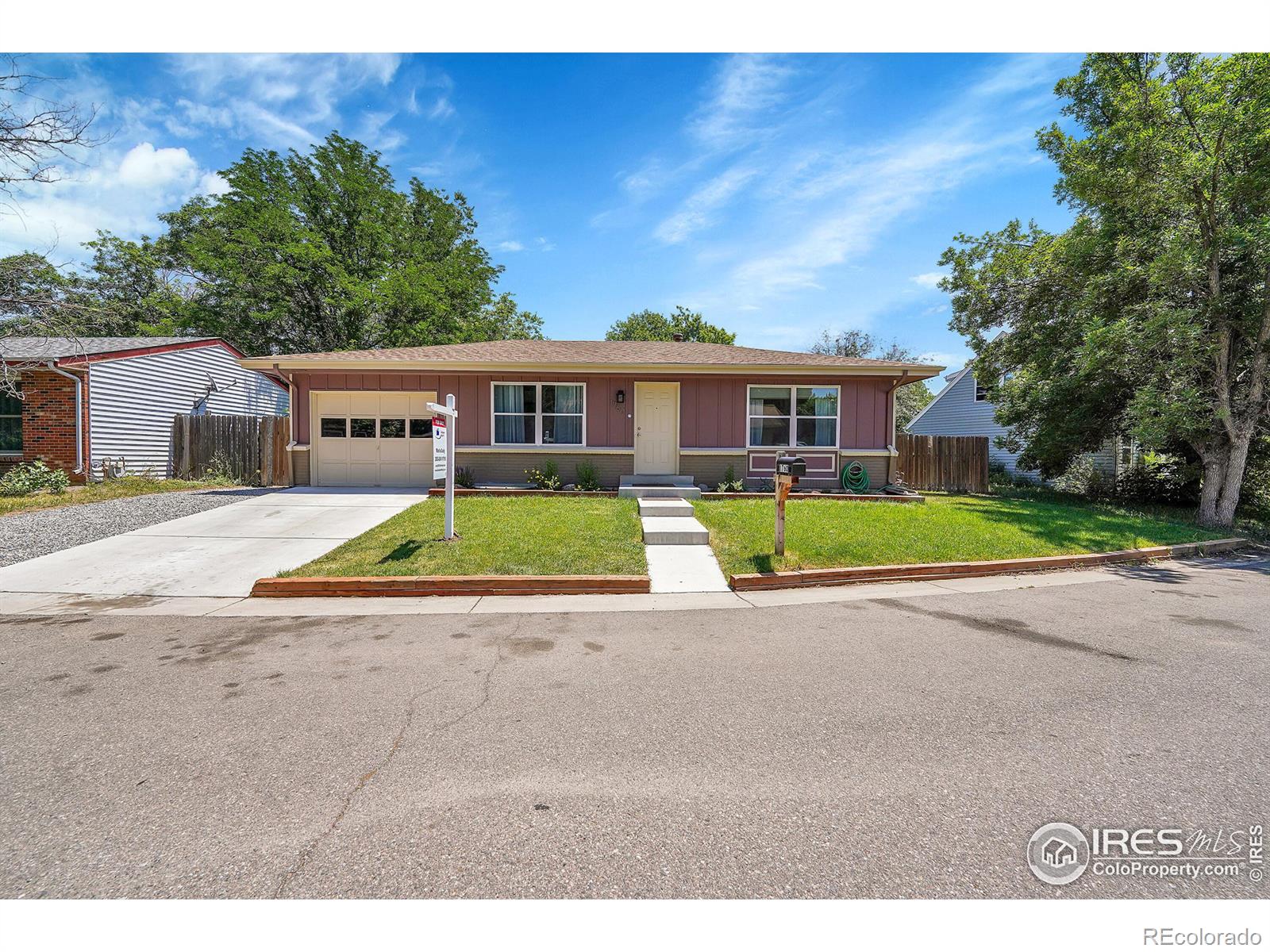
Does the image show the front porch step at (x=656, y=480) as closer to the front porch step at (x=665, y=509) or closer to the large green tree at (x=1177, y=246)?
the front porch step at (x=665, y=509)

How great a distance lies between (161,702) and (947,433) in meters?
26.9

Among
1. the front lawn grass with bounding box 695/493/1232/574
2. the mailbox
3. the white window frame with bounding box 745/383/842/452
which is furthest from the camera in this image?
the white window frame with bounding box 745/383/842/452

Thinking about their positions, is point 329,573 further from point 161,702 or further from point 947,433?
point 947,433

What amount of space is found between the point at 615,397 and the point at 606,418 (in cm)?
53

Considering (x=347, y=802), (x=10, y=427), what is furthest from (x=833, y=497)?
(x=10, y=427)

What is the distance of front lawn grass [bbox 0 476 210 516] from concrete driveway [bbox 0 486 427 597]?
3.55 metres

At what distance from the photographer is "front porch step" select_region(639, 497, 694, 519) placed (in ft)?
29.0

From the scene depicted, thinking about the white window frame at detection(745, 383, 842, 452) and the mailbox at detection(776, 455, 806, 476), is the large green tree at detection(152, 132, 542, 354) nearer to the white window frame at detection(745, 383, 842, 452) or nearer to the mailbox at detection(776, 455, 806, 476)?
the white window frame at detection(745, 383, 842, 452)

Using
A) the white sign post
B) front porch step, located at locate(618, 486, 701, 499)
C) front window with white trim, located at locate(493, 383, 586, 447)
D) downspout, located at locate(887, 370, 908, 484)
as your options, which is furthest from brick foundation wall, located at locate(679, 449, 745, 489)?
the white sign post

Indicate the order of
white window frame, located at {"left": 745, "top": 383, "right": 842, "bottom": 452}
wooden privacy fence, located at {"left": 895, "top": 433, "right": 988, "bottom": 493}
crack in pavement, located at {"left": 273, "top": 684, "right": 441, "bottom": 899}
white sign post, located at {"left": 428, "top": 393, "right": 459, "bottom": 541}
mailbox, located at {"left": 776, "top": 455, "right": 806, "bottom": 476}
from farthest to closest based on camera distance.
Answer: wooden privacy fence, located at {"left": 895, "top": 433, "right": 988, "bottom": 493}
white window frame, located at {"left": 745, "top": 383, "right": 842, "bottom": 452}
white sign post, located at {"left": 428, "top": 393, "right": 459, "bottom": 541}
mailbox, located at {"left": 776, "top": 455, "right": 806, "bottom": 476}
crack in pavement, located at {"left": 273, "top": 684, "right": 441, "bottom": 899}

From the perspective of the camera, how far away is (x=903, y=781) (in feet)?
7.67

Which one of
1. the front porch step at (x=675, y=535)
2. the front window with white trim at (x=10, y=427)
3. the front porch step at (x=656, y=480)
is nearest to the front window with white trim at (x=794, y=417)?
the front porch step at (x=656, y=480)

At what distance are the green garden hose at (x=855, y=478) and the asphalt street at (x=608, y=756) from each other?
7.45m

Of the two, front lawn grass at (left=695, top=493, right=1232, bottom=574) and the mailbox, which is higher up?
the mailbox
